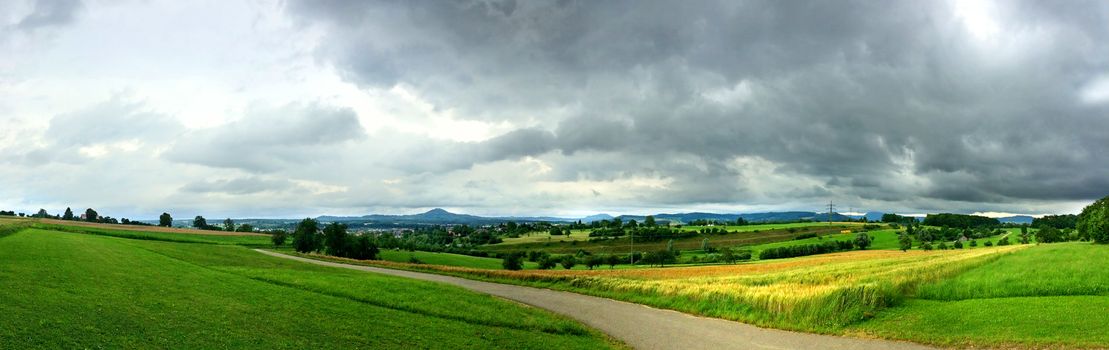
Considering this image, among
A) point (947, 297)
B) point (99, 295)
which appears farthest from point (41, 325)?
point (947, 297)

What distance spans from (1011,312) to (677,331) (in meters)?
15.7

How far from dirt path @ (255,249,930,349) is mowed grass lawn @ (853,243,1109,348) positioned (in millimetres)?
2504

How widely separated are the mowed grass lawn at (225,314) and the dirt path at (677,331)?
2274mm

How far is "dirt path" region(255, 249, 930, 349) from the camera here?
22109 millimetres

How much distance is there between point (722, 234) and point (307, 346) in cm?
A: 17193

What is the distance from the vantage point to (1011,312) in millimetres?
24688

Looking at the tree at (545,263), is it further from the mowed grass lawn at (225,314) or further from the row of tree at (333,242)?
the mowed grass lawn at (225,314)

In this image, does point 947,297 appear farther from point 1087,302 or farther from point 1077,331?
point 1077,331

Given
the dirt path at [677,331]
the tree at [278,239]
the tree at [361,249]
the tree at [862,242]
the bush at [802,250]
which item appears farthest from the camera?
the tree at [862,242]

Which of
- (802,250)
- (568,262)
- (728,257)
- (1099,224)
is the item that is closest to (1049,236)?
(802,250)

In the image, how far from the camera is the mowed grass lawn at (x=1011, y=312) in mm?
20938

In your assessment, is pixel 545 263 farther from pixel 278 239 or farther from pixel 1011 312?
pixel 1011 312

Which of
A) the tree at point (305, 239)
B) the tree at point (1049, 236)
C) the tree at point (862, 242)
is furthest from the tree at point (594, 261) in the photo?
the tree at point (1049, 236)

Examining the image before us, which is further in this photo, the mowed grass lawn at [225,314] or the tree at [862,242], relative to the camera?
the tree at [862,242]
